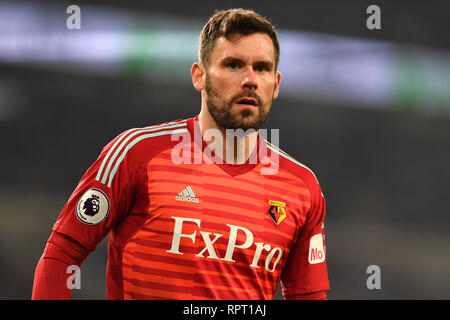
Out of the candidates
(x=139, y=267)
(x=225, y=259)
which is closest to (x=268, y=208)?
(x=225, y=259)

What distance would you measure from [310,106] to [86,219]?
8.38m

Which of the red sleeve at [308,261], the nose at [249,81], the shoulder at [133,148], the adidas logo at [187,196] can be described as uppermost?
the nose at [249,81]

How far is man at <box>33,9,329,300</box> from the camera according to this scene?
2.43 meters

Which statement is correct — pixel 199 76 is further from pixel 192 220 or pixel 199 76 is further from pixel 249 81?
pixel 192 220

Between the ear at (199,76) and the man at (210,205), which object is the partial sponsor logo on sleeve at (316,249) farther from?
the ear at (199,76)

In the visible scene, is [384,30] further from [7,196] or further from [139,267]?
[139,267]

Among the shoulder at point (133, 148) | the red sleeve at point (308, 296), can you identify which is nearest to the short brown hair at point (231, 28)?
the shoulder at point (133, 148)

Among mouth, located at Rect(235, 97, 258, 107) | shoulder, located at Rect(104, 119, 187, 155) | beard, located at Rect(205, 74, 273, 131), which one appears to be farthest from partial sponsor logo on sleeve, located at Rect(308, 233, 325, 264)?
shoulder, located at Rect(104, 119, 187, 155)

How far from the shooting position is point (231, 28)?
2617 mm

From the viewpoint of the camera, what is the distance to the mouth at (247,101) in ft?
8.45

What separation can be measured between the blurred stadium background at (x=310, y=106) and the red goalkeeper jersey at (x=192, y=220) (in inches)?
272

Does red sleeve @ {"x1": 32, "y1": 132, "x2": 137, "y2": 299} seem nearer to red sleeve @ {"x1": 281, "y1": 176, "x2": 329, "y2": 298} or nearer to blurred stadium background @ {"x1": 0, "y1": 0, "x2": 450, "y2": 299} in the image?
red sleeve @ {"x1": 281, "y1": 176, "x2": 329, "y2": 298}

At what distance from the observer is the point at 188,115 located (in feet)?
32.9

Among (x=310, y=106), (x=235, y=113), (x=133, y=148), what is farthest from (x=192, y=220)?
(x=310, y=106)
